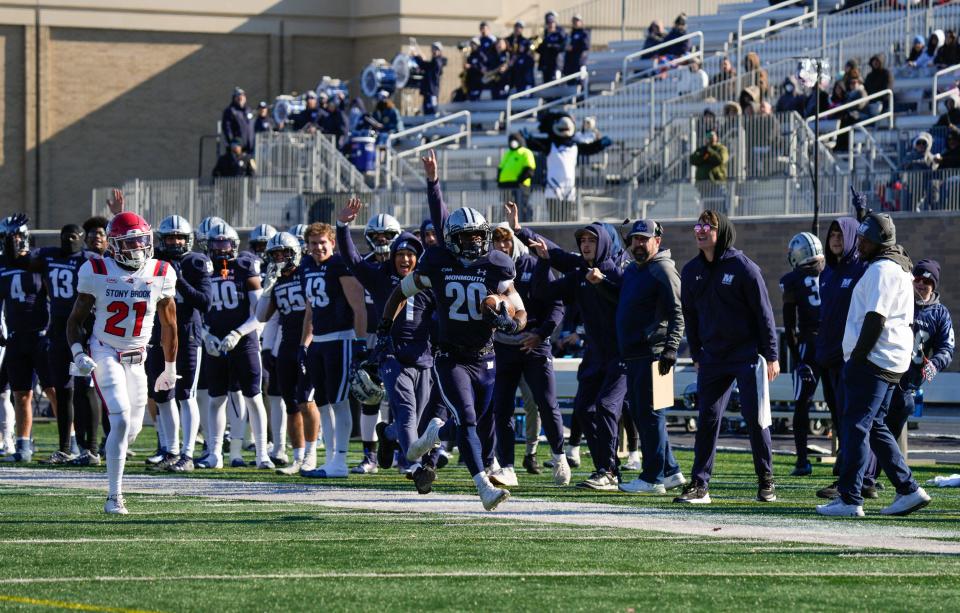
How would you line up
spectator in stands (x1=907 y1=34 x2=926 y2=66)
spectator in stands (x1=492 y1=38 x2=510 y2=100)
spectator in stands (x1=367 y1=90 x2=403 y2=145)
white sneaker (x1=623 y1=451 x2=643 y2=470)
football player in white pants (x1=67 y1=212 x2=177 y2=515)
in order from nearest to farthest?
football player in white pants (x1=67 y1=212 x2=177 y2=515) < white sneaker (x1=623 y1=451 x2=643 y2=470) < spectator in stands (x1=907 y1=34 x2=926 y2=66) < spectator in stands (x1=367 y1=90 x2=403 y2=145) < spectator in stands (x1=492 y1=38 x2=510 y2=100)

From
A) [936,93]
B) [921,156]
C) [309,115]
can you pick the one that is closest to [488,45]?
[309,115]

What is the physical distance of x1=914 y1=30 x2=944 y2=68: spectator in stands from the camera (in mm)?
29594

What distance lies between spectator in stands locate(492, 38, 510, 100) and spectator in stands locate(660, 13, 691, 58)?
10.7ft

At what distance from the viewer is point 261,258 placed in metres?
17.7

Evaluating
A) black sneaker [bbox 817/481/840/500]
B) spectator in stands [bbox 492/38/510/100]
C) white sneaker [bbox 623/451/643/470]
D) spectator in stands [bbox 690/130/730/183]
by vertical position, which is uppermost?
spectator in stands [bbox 492/38/510/100]

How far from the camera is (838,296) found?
1265cm

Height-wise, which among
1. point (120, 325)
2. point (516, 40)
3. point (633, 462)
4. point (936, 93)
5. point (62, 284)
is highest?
point (516, 40)

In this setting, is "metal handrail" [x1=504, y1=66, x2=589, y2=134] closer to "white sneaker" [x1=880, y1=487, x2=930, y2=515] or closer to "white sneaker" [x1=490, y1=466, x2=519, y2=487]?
"white sneaker" [x1=490, y1=466, x2=519, y2=487]

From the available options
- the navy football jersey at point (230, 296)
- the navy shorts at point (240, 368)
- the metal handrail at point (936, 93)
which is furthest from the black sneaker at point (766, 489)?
the metal handrail at point (936, 93)

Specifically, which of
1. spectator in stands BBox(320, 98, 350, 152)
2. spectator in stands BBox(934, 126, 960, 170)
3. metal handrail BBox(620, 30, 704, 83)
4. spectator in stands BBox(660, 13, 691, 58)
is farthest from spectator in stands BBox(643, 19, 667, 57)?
spectator in stands BBox(934, 126, 960, 170)

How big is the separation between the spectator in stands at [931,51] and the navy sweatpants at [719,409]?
1840 centimetres

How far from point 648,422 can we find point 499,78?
25134 mm

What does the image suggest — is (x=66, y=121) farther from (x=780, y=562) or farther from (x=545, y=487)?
(x=780, y=562)

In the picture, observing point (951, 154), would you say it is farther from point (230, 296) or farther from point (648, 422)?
point (648, 422)
